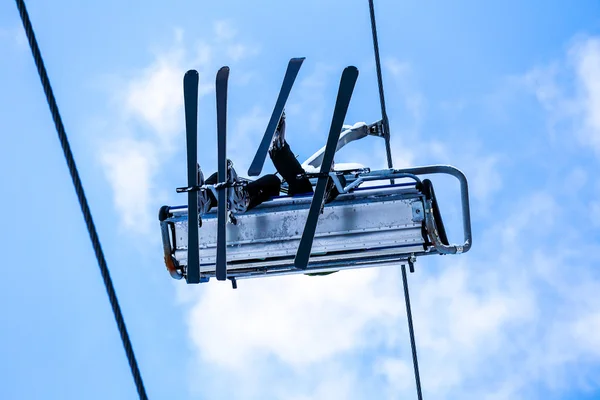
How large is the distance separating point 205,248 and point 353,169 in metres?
1.16

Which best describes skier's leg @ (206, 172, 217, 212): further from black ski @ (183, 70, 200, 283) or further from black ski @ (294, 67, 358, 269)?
black ski @ (294, 67, 358, 269)

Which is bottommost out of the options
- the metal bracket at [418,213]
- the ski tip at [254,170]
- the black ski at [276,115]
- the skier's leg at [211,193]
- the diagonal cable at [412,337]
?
the diagonal cable at [412,337]

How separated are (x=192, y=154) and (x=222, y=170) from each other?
0.21m

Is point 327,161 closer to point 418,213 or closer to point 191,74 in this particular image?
point 418,213

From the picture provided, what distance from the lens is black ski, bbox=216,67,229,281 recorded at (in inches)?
285

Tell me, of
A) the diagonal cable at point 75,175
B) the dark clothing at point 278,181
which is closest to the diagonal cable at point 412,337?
the dark clothing at point 278,181

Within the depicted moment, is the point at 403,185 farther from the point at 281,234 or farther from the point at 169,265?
the point at 169,265

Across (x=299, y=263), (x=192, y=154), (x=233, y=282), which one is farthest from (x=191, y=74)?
(x=233, y=282)

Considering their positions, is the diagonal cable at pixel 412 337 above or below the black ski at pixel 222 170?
below

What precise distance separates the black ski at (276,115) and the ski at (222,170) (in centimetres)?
20

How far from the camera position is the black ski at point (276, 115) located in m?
7.46

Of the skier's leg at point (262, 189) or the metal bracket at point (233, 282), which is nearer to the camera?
the skier's leg at point (262, 189)

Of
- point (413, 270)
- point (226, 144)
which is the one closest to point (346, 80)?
point (226, 144)

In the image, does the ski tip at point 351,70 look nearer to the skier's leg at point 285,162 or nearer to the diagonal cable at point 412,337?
the skier's leg at point 285,162
